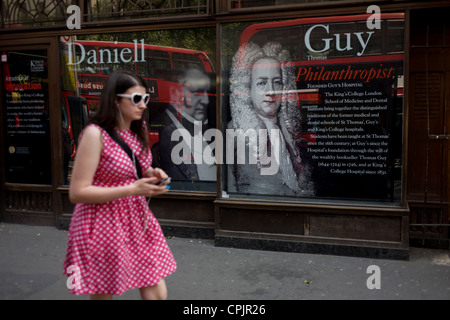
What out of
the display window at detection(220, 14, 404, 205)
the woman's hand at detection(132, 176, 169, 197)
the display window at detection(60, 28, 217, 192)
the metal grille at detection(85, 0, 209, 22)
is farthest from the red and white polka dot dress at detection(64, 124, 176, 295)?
the metal grille at detection(85, 0, 209, 22)

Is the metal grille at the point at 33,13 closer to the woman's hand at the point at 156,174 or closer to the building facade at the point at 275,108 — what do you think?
the building facade at the point at 275,108

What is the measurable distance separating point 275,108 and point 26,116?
4.11m

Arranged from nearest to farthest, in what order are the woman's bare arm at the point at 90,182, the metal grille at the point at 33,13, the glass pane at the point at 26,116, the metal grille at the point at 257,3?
the woman's bare arm at the point at 90,182, the metal grille at the point at 257,3, the metal grille at the point at 33,13, the glass pane at the point at 26,116

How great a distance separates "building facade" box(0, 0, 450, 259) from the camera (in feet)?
17.9

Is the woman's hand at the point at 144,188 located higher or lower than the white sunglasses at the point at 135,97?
lower

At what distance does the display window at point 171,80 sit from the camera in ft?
20.7

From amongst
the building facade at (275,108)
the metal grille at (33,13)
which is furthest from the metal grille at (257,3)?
the metal grille at (33,13)

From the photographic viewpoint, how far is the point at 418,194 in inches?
233

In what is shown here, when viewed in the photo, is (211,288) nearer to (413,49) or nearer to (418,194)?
(418,194)

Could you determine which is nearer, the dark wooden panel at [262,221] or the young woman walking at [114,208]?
the young woman walking at [114,208]

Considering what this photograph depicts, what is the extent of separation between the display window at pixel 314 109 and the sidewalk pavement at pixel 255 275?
82cm
